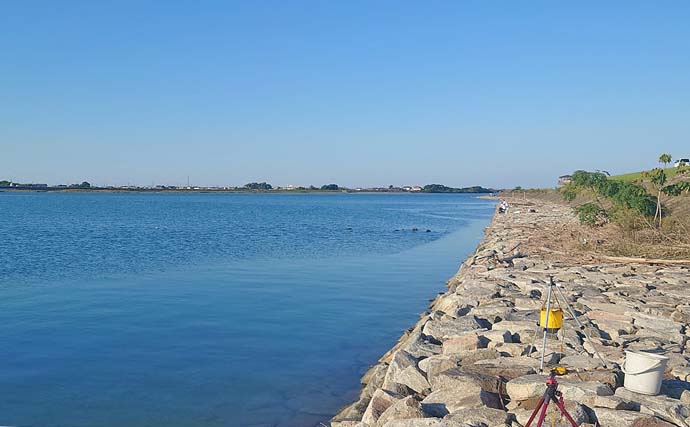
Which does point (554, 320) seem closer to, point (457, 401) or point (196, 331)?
point (457, 401)

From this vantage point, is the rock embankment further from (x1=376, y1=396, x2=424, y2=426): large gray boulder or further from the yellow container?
the yellow container

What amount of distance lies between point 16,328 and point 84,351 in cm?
234

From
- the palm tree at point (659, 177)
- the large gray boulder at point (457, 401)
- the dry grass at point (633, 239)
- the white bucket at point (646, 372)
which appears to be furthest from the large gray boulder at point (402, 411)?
the palm tree at point (659, 177)

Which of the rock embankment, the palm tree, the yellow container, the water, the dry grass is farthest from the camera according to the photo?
the palm tree

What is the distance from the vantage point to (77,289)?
15.5 meters

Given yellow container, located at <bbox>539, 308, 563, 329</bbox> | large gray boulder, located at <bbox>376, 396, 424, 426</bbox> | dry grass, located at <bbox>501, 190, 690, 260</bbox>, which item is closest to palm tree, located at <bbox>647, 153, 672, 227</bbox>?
dry grass, located at <bbox>501, 190, 690, 260</bbox>

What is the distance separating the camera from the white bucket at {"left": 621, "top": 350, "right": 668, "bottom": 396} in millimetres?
5344

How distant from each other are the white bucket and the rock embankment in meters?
0.09

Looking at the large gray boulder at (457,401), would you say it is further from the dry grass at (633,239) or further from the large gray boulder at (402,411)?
the dry grass at (633,239)

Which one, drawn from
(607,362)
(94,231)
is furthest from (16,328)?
(94,231)

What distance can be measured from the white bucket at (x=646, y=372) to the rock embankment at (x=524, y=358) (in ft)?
0.29

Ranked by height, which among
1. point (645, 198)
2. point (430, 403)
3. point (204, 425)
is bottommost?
point (204, 425)

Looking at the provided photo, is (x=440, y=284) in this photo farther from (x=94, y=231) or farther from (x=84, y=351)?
(x=94, y=231)

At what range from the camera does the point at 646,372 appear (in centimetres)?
537
